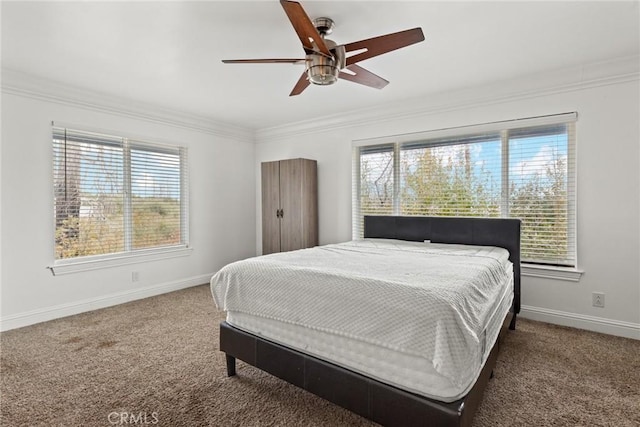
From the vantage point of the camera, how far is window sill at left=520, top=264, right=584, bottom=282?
9.85 feet

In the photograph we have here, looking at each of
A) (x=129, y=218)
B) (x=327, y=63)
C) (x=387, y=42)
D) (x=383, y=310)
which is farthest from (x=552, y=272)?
(x=129, y=218)

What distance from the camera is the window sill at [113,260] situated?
11.1 ft

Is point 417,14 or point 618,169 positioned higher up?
point 417,14

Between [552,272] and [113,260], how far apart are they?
4.59 meters

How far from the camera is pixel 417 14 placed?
211 cm

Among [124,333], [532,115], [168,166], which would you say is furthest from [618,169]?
[168,166]

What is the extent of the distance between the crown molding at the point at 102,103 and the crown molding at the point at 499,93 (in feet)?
4.50

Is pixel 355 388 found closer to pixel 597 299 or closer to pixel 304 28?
pixel 304 28

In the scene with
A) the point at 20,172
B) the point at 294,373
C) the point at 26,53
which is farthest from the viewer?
the point at 20,172

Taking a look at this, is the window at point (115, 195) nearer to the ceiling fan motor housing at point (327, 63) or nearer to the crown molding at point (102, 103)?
the crown molding at point (102, 103)

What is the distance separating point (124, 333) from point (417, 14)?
11.2ft

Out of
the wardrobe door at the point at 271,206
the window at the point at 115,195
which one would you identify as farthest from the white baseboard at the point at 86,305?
the wardrobe door at the point at 271,206

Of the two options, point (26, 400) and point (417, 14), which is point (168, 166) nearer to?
point (26, 400)

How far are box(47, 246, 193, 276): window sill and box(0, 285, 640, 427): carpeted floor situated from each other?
59 centimetres
